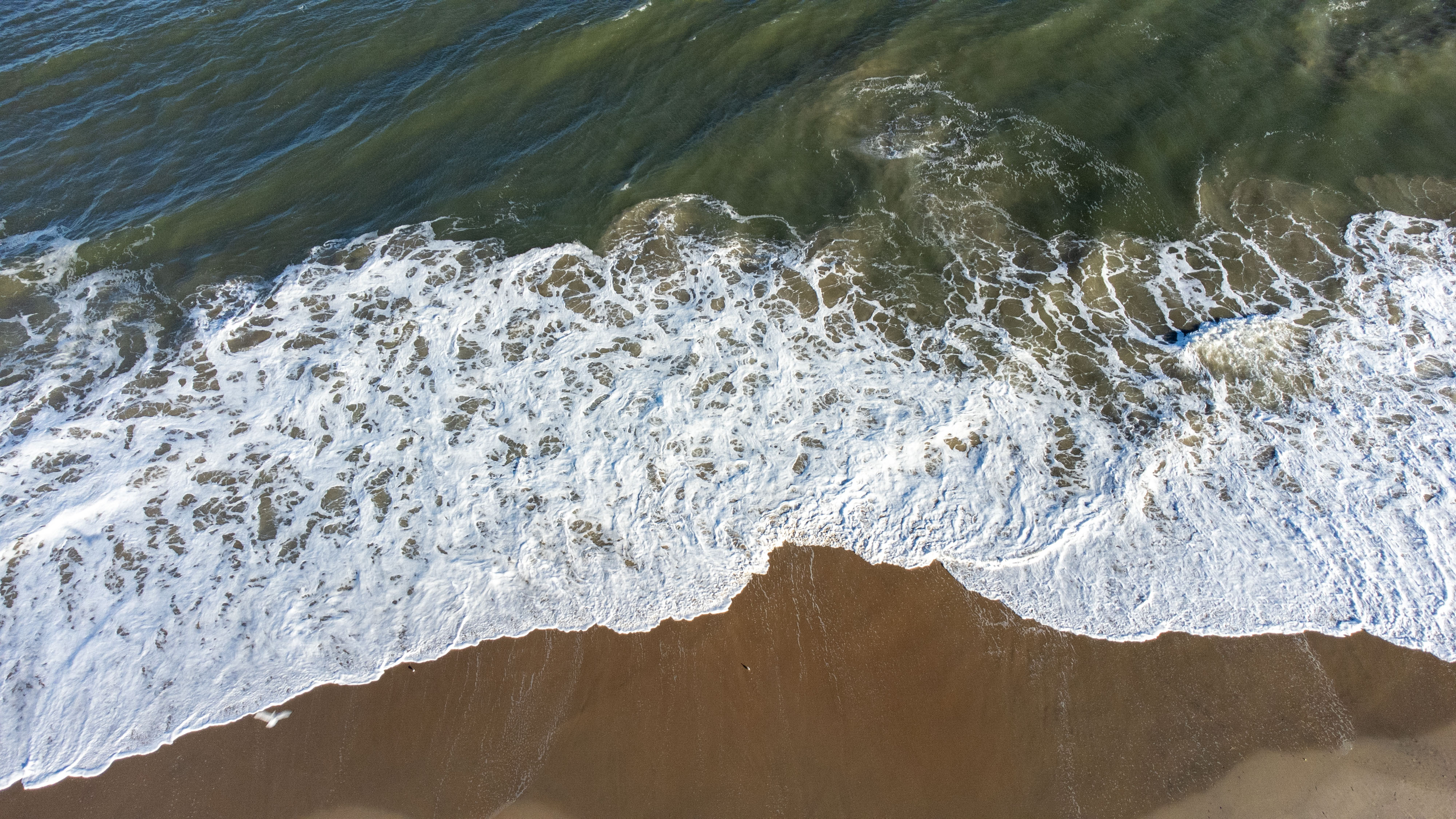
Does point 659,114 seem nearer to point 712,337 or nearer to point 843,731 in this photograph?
point 712,337

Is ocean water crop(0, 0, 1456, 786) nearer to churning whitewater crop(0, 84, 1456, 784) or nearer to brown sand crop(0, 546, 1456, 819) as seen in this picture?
churning whitewater crop(0, 84, 1456, 784)

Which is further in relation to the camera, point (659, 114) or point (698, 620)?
point (659, 114)

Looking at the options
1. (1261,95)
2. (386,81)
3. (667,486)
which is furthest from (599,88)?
(1261,95)

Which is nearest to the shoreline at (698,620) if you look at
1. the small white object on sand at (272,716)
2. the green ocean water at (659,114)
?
the small white object on sand at (272,716)

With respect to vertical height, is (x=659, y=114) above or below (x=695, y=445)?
above

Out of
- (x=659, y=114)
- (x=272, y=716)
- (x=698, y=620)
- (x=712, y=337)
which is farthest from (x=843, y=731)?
(x=659, y=114)

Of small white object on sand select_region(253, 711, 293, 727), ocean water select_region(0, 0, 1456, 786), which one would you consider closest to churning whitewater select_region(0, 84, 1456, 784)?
ocean water select_region(0, 0, 1456, 786)

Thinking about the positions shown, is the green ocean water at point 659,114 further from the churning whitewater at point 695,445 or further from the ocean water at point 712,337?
the churning whitewater at point 695,445
